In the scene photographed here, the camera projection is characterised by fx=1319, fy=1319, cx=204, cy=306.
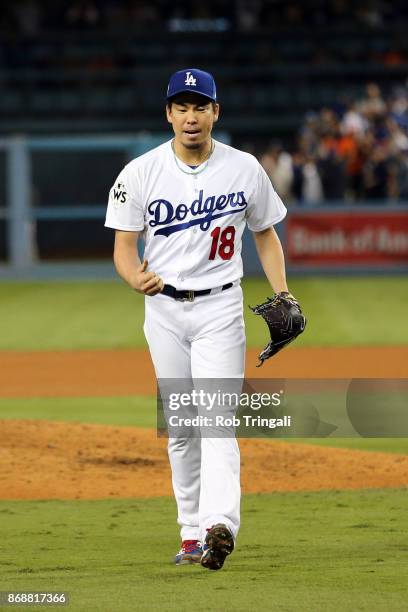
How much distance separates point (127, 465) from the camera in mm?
8648

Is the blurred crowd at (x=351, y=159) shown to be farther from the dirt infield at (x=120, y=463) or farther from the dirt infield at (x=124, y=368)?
the dirt infield at (x=120, y=463)

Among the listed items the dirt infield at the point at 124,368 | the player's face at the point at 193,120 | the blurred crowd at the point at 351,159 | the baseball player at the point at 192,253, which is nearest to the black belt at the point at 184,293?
the baseball player at the point at 192,253

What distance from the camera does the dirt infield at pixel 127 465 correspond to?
7953 millimetres

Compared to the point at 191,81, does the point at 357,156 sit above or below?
above

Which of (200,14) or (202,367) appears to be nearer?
(202,367)

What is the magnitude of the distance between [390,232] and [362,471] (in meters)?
14.8

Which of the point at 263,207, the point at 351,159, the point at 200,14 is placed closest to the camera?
the point at 263,207

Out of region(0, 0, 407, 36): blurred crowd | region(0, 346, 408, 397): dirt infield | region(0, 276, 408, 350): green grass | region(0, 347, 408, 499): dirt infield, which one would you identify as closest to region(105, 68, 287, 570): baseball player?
region(0, 347, 408, 499): dirt infield

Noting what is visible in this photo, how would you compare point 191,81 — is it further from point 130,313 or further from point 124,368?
point 130,313

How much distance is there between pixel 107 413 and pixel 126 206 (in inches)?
208

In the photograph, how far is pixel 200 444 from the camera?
5.83 metres

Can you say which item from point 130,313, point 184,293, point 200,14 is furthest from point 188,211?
point 200,14

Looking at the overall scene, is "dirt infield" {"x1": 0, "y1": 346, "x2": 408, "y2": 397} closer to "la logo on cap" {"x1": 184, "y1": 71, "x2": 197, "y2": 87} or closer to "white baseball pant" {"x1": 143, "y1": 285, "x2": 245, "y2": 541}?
"white baseball pant" {"x1": 143, "y1": 285, "x2": 245, "y2": 541}

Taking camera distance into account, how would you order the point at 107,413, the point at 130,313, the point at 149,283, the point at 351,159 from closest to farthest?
1. the point at 149,283
2. the point at 107,413
3. the point at 130,313
4. the point at 351,159
